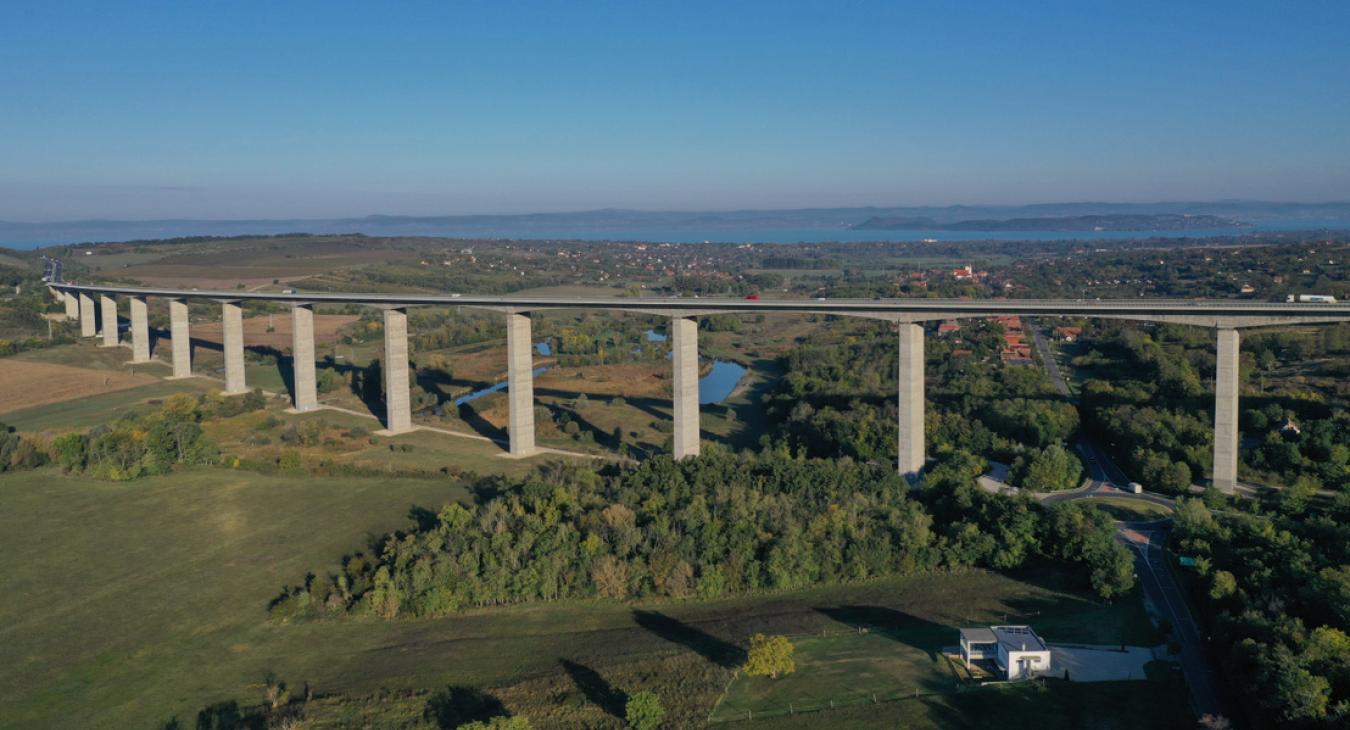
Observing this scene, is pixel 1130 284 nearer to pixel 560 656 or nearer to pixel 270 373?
pixel 270 373

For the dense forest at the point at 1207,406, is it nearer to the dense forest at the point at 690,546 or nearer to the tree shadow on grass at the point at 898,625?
the dense forest at the point at 690,546

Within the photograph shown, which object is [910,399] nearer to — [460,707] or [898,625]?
[898,625]

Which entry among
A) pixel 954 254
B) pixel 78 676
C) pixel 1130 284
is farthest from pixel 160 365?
pixel 954 254

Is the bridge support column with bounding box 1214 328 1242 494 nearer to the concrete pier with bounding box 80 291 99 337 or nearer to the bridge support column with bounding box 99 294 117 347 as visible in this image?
the bridge support column with bounding box 99 294 117 347

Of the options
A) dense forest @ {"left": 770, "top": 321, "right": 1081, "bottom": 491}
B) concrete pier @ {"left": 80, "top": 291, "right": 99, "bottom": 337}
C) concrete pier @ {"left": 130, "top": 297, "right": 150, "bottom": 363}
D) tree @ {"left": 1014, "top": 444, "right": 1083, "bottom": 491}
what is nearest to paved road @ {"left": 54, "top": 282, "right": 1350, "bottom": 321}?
tree @ {"left": 1014, "top": 444, "right": 1083, "bottom": 491}

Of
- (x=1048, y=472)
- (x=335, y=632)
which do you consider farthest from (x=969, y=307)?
(x=335, y=632)

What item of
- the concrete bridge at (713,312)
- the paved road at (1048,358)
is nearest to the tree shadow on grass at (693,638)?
the concrete bridge at (713,312)
